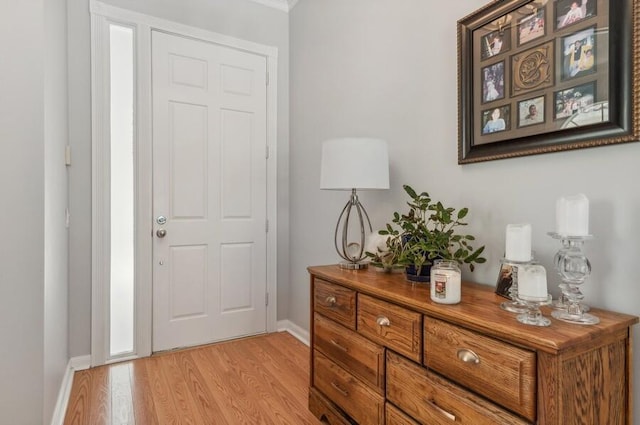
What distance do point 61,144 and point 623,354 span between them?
106 inches

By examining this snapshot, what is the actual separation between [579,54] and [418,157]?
780mm

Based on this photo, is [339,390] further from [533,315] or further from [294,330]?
[294,330]

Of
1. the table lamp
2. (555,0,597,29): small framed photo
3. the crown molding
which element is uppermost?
the crown molding

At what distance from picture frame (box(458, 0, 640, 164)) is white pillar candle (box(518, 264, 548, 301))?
46cm

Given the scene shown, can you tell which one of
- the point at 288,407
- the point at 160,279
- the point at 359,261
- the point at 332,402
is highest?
the point at 359,261

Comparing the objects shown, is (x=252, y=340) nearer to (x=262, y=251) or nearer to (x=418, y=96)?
(x=262, y=251)

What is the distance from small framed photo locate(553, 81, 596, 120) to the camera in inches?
45.5

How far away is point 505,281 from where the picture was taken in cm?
128

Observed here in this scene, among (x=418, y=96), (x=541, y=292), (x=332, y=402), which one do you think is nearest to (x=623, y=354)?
(x=541, y=292)

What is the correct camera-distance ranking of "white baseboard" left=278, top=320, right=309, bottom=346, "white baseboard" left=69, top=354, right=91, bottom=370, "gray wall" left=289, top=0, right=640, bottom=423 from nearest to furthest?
"gray wall" left=289, top=0, right=640, bottom=423
"white baseboard" left=69, top=354, right=91, bottom=370
"white baseboard" left=278, top=320, right=309, bottom=346

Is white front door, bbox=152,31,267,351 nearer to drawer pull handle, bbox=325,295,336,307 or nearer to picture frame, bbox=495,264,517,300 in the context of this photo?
drawer pull handle, bbox=325,295,336,307

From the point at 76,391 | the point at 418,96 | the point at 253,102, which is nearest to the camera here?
the point at 418,96

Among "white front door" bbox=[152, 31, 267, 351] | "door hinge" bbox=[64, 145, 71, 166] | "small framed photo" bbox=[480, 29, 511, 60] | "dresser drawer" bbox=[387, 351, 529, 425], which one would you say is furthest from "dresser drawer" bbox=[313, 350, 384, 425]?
"door hinge" bbox=[64, 145, 71, 166]

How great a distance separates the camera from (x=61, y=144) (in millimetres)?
2068
